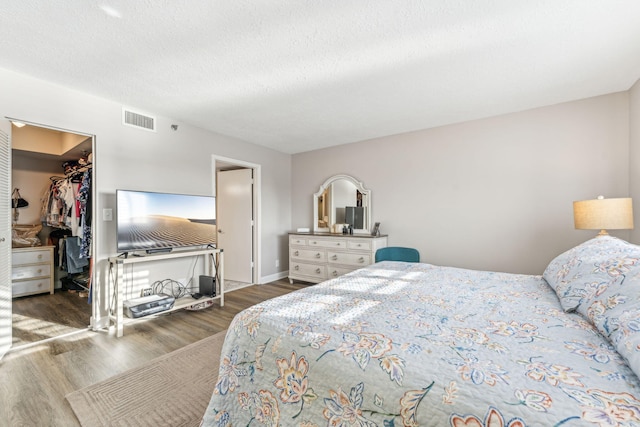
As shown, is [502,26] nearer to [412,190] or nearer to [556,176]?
[556,176]

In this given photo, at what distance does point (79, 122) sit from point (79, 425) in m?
2.63

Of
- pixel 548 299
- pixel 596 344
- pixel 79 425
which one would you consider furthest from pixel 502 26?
pixel 79 425

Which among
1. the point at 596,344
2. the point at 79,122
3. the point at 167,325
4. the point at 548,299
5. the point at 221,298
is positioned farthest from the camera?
the point at 221,298

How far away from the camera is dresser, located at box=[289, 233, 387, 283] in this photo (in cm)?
390

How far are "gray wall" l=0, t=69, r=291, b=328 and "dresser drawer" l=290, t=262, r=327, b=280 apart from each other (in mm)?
1830

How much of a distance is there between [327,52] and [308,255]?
120 inches

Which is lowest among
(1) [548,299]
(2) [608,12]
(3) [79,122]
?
(1) [548,299]

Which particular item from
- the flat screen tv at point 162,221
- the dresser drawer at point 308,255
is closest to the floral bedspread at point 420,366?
the flat screen tv at point 162,221

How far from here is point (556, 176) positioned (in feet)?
9.82

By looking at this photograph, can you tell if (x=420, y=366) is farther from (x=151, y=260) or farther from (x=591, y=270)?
(x=151, y=260)

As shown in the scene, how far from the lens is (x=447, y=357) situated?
0.88 m

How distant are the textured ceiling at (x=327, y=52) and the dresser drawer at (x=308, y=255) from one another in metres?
2.20

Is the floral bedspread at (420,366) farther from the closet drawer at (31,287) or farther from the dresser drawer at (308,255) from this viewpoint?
the closet drawer at (31,287)

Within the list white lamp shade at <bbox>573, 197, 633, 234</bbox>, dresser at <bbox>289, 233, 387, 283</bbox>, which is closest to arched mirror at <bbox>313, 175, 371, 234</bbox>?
dresser at <bbox>289, 233, 387, 283</bbox>
